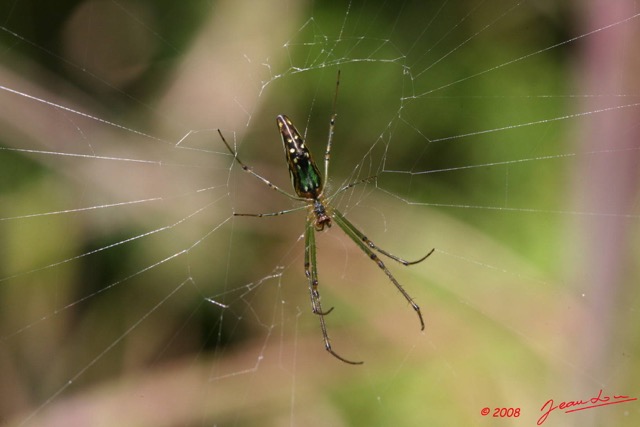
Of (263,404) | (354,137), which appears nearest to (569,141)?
(354,137)

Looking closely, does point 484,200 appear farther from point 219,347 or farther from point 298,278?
point 219,347

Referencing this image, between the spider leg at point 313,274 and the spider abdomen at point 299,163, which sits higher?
the spider abdomen at point 299,163

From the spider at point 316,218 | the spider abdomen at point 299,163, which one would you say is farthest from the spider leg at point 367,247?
the spider abdomen at point 299,163

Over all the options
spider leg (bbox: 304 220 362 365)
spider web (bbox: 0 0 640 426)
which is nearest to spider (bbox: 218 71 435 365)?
spider leg (bbox: 304 220 362 365)
